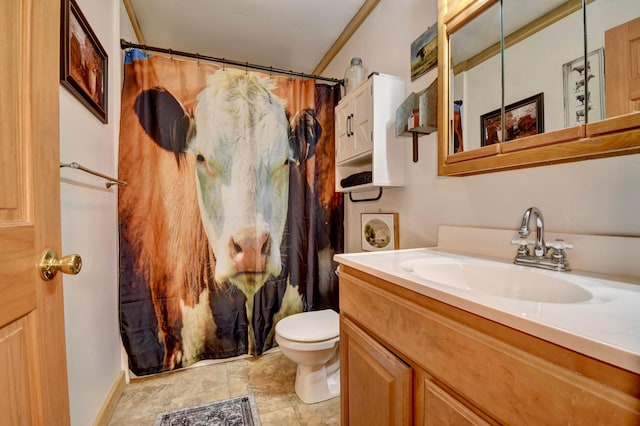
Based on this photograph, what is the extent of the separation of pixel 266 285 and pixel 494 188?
5.06 ft

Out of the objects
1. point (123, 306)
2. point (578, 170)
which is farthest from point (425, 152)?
point (123, 306)

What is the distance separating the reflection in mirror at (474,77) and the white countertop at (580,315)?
59 centimetres

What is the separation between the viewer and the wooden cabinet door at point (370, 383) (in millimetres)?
741

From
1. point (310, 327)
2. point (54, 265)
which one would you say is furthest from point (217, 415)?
point (54, 265)

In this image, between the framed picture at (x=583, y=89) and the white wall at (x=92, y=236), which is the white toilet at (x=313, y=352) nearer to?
the white wall at (x=92, y=236)

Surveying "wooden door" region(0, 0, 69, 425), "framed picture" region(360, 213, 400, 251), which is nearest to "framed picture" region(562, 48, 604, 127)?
"framed picture" region(360, 213, 400, 251)

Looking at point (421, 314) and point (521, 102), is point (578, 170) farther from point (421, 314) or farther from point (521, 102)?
point (421, 314)

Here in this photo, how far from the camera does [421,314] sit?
679 millimetres

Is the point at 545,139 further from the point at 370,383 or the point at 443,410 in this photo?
the point at 370,383

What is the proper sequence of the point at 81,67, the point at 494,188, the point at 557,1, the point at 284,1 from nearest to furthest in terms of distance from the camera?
the point at 557,1
the point at 494,188
the point at 81,67
the point at 284,1

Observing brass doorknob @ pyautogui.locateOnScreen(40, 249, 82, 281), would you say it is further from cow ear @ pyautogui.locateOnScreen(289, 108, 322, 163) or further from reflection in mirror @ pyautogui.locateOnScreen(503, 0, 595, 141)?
cow ear @ pyautogui.locateOnScreen(289, 108, 322, 163)

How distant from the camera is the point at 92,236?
131 centimetres

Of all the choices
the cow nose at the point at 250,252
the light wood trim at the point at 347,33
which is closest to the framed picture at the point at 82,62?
the cow nose at the point at 250,252

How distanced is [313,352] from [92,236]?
1250 mm
